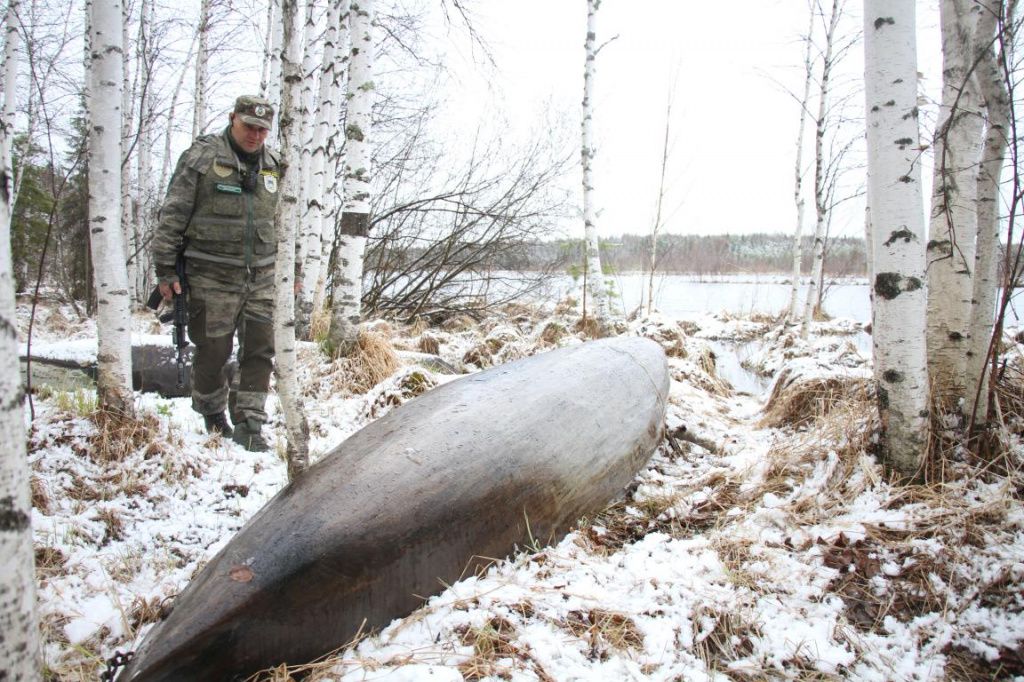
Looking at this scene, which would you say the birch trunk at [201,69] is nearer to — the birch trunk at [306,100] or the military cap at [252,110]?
the birch trunk at [306,100]

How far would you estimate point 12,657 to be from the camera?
1.04 meters

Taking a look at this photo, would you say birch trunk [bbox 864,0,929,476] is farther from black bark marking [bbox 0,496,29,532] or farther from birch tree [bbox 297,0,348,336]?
birch tree [bbox 297,0,348,336]

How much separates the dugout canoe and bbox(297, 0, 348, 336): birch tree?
3.79 metres

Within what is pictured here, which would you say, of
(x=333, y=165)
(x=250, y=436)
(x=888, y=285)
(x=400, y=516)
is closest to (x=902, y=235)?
(x=888, y=285)

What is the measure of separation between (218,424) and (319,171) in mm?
3839

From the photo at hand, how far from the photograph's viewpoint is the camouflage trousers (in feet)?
9.58

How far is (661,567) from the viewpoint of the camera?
203 centimetres

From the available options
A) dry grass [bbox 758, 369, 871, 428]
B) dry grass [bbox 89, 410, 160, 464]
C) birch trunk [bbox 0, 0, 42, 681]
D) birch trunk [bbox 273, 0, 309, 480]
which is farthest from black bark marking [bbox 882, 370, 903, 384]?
dry grass [bbox 89, 410, 160, 464]

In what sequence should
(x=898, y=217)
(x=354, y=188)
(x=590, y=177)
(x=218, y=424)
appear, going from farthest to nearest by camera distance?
(x=590, y=177), (x=354, y=188), (x=218, y=424), (x=898, y=217)

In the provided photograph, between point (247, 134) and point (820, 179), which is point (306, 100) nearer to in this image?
point (247, 134)

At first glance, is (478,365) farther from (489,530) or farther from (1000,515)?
(1000,515)

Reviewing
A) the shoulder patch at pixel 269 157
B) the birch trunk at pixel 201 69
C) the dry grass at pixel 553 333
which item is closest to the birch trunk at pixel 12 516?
the shoulder patch at pixel 269 157

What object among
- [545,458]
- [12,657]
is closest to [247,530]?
[12,657]

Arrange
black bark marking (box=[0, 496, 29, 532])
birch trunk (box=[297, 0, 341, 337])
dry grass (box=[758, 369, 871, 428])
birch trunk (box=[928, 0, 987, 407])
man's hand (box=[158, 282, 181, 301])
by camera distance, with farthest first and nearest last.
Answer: birch trunk (box=[297, 0, 341, 337]), dry grass (box=[758, 369, 871, 428]), man's hand (box=[158, 282, 181, 301]), birch trunk (box=[928, 0, 987, 407]), black bark marking (box=[0, 496, 29, 532])
